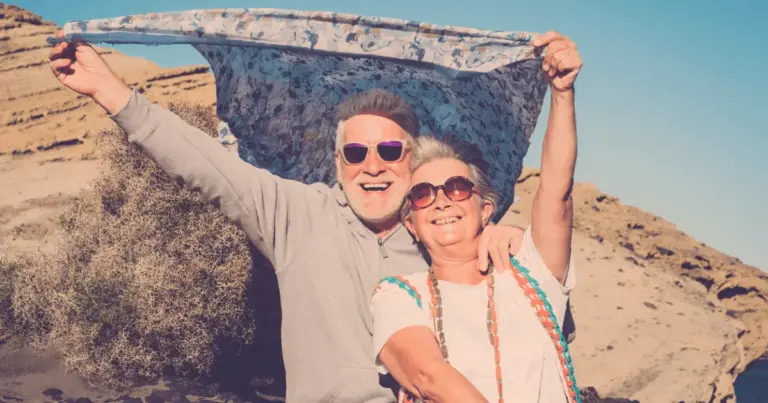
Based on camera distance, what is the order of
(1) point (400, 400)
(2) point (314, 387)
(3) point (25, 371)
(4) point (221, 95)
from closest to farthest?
(1) point (400, 400), (2) point (314, 387), (4) point (221, 95), (3) point (25, 371)

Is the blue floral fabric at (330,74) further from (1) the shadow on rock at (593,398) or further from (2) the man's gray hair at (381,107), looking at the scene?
(1) the shadow on rock at (593,398)

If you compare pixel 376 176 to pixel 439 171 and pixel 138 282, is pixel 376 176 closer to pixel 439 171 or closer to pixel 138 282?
pixel 439 171

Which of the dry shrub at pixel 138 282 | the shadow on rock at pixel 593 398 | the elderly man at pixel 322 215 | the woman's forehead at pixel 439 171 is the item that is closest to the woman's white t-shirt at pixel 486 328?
the elderly man at pixel 322 215

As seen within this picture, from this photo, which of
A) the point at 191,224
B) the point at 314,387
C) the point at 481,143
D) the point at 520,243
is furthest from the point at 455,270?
the point at 191,224

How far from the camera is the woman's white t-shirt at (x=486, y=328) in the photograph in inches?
78.0

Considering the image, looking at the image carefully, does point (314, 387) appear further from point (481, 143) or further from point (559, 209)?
point (481, 143)

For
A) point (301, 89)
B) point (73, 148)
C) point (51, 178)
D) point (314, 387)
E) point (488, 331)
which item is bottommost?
point (314, 387)

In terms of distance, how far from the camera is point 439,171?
2.38 meters

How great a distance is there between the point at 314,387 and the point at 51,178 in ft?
59.0

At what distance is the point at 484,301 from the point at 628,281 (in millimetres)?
10086

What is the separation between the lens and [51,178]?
17.3 meters

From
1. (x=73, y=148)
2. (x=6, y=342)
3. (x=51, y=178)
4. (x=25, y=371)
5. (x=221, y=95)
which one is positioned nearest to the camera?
(x=221, y=95)

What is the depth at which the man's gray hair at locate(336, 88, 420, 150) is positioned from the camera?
107 inches

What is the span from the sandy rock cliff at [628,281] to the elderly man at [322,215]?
7.08 meters
